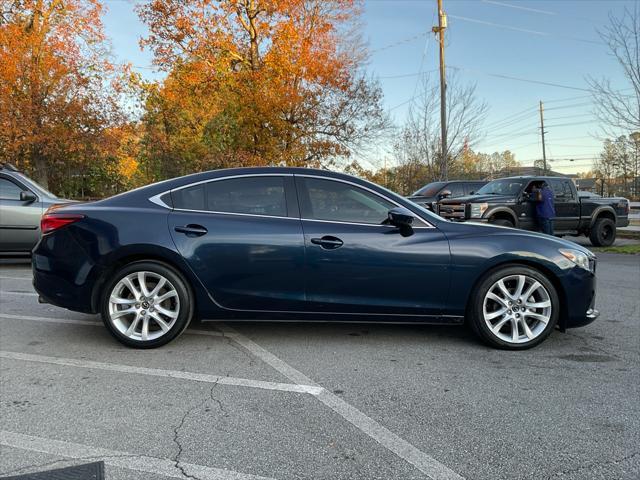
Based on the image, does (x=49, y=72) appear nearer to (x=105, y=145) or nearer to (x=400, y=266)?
(x=105, y=145)

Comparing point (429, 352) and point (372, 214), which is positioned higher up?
point (372, 214)

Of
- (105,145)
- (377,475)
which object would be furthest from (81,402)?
→ (105,145)

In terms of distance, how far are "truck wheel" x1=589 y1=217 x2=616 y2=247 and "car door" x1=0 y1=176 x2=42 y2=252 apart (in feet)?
44.0

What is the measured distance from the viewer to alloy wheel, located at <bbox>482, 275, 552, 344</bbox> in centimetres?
417

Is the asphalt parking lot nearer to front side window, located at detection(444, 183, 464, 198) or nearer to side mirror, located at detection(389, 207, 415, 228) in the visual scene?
side mirror, located at detection(389, 207, 415, 228)

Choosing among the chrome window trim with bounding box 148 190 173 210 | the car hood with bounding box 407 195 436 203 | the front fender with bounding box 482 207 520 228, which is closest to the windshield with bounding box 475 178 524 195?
the front fender with bounding box 482 207 520 228

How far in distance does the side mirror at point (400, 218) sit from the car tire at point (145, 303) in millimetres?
1850

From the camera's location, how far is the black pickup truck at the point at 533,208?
37.9 feet

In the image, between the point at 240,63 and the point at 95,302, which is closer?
the point at 95,302

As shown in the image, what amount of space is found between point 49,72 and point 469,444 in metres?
21.3

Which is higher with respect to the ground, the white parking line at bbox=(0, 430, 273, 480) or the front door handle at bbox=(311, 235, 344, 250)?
the front door handle at bbox=(311, 235, 344, 250)

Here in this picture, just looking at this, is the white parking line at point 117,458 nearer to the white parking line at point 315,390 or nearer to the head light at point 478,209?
the white parking line at point 315,390

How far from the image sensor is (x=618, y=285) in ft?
24.3

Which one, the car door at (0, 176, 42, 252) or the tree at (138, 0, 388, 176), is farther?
the tree at (138, 0, 388, 176)
